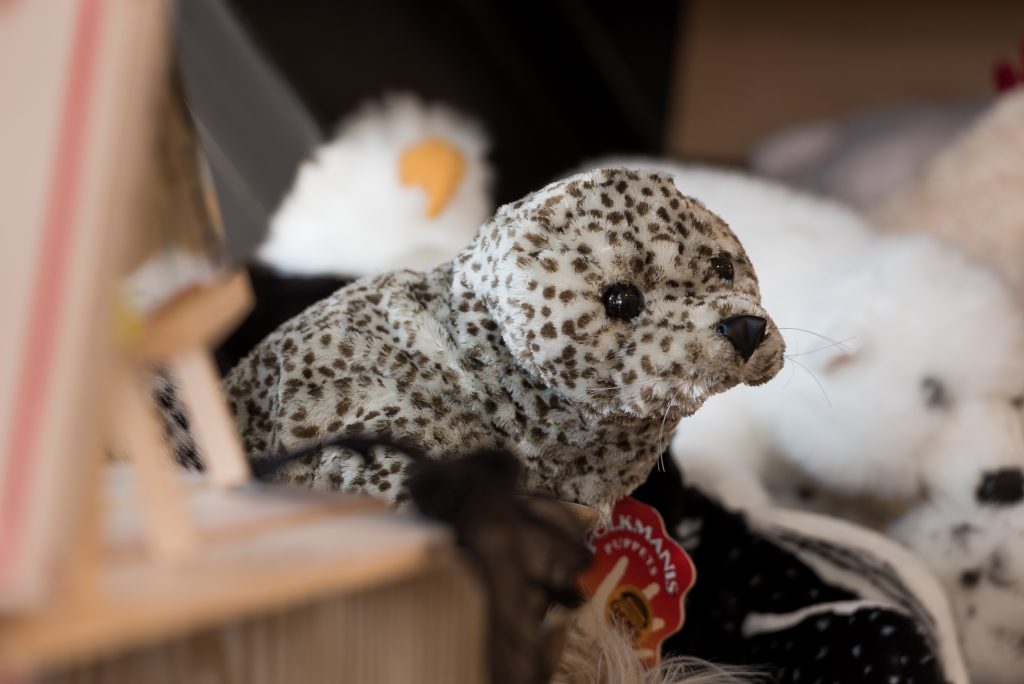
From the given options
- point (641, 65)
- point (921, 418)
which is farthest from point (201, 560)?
point (641, 65)

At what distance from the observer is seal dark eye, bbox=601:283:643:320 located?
1.34 ft

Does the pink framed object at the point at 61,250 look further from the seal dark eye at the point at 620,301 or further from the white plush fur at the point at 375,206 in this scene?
the white plush fur at the point at 375,206

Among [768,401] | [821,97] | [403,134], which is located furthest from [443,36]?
[768,401]

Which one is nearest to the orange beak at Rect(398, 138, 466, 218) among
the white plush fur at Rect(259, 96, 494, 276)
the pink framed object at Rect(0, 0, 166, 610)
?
the white plush fur at Rect(259, 96, 494, 276)

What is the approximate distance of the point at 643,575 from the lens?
505mm

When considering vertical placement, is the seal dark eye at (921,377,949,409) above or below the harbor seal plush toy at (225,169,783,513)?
below

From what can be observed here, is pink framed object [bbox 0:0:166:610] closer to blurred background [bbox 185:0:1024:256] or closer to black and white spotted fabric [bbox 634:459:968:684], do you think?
black and white spotted fabric [bbox 634:459:968:684]

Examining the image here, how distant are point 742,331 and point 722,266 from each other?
4 cm

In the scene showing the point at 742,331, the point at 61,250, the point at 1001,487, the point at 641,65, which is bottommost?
the point at 1001,487

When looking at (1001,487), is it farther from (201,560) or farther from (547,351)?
(201,560)

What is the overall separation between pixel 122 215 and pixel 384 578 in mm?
138

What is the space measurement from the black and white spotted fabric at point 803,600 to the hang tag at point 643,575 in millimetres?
25

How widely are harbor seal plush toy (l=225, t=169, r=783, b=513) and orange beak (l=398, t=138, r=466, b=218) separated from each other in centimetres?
36

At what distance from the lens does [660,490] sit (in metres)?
0.54
